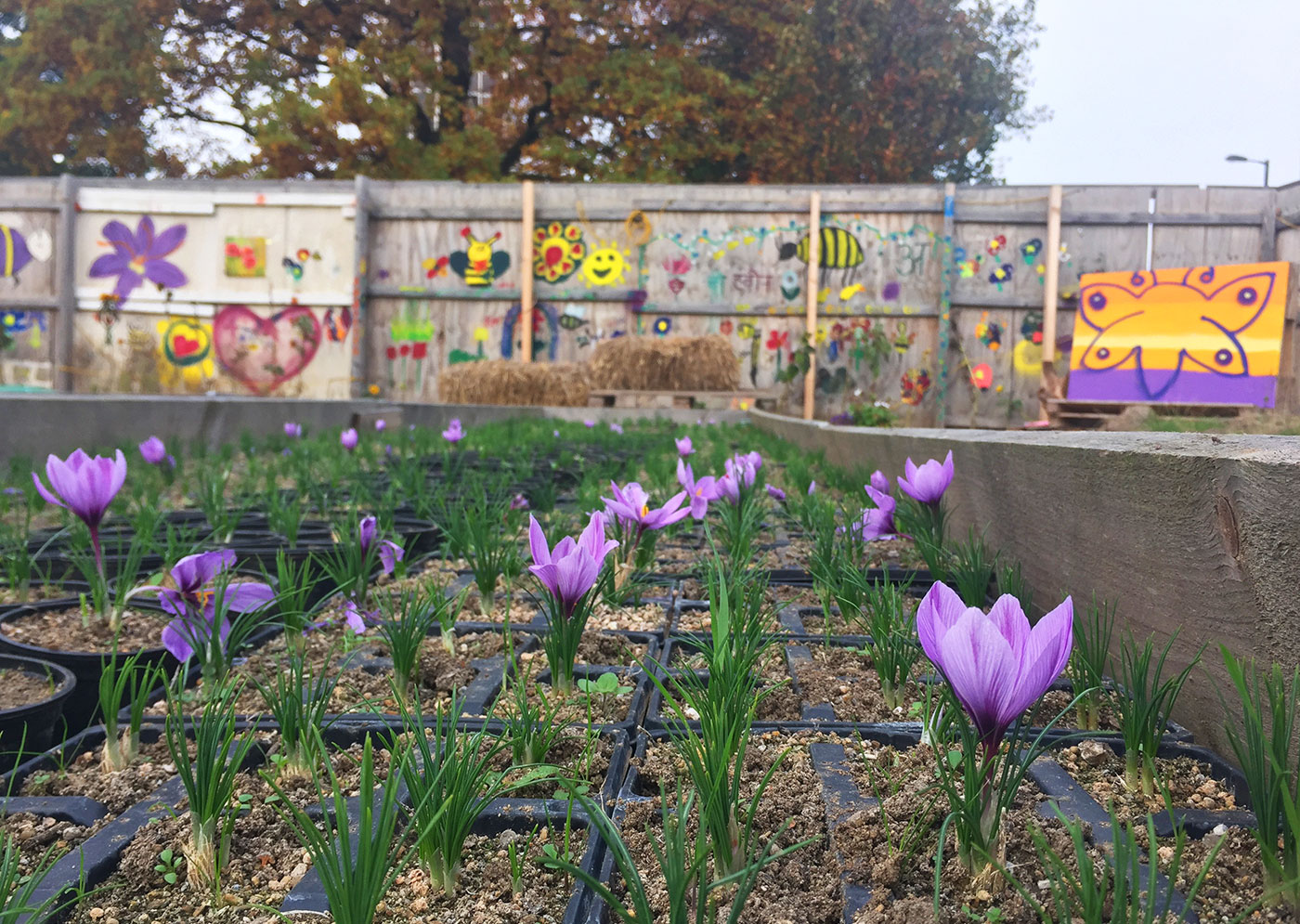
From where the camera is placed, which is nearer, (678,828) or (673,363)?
(678,828)

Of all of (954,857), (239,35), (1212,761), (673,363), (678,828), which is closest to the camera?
(678,828)

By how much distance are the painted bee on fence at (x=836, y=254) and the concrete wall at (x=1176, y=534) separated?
8998 millimetres

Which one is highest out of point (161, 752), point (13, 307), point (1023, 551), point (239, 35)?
point (239, 35)

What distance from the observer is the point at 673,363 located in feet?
30.8

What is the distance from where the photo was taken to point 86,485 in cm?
155

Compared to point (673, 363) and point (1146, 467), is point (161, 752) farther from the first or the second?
point (673, 363)

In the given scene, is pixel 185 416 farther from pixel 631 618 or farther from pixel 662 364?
pixel 662 364

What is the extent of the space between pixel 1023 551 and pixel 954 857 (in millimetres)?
922

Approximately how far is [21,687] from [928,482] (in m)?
1.65

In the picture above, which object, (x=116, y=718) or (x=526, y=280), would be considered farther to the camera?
(x=526, y=280)

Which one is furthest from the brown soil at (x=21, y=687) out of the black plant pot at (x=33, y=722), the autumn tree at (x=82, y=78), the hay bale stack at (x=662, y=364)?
the autumn tree at (x=82, y=78)

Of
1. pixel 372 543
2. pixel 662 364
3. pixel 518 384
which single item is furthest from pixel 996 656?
pixel 518 384

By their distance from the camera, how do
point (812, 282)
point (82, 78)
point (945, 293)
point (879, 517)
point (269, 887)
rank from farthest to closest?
1. point (82, 78)
2. point (812, 282)
3. point (945, 293)
4. point (879, 517)
5. point (269, 887)

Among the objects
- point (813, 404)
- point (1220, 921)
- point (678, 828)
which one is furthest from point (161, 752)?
point (813, 404)
